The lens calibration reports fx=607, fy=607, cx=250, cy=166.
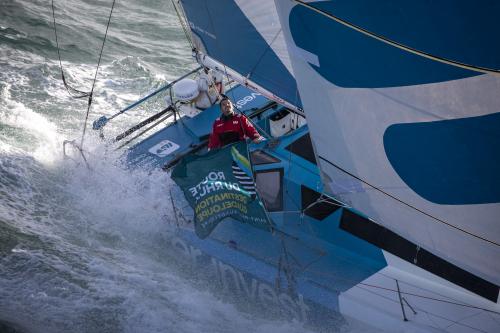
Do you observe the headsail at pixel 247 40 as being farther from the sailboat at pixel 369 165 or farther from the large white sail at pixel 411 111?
the large white sail at pixel 411 111

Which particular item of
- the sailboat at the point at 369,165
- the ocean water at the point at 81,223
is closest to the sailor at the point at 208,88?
the sailboat at the point at 369,165

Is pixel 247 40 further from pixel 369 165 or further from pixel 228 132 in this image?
pixel 369 165

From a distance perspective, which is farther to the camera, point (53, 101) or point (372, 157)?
point (53, 101)

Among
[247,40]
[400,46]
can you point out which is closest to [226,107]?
[247,40]

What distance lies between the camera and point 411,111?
13.2 ft

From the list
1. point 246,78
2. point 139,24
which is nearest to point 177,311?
point 246,78

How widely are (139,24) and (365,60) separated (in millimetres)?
10782

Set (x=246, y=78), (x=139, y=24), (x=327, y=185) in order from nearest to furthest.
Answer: (x=327, y=185), (x=246, y=78), (x=139, y=24)

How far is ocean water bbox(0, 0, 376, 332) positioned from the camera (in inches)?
246

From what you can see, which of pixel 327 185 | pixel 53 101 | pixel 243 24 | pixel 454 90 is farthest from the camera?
pixel 53 101

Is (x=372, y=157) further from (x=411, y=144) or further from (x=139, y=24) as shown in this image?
(x=139, y=24)

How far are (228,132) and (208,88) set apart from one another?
180 centimetres

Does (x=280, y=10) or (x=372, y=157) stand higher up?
(x=280, y=10)

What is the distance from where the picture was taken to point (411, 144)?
13.8 ft
